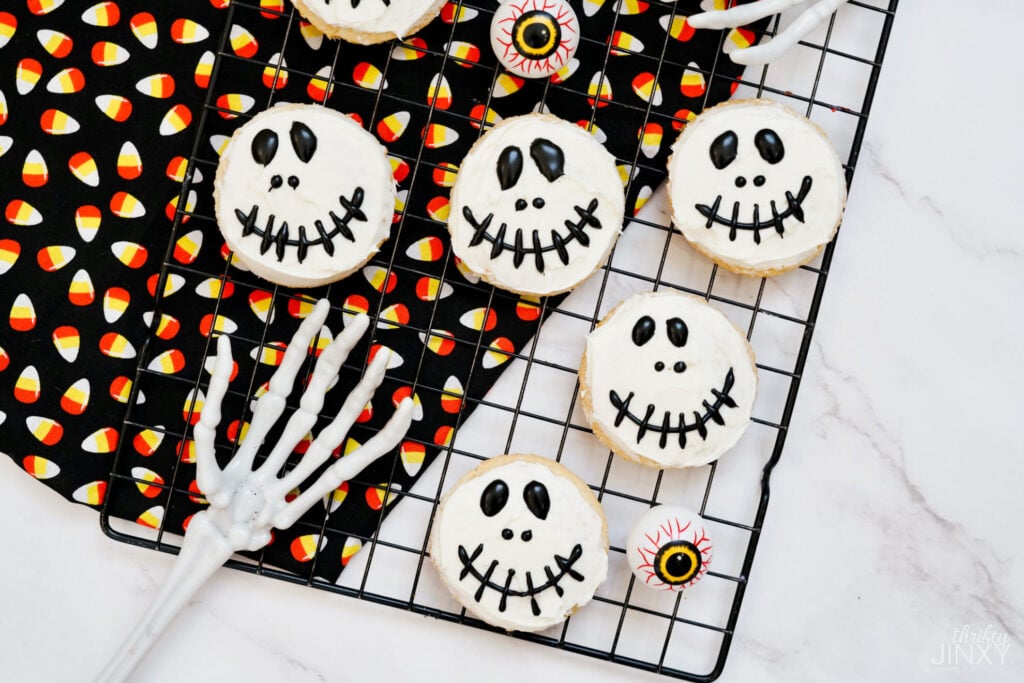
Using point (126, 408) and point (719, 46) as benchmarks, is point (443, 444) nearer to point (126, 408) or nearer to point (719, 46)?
point (126, 408)

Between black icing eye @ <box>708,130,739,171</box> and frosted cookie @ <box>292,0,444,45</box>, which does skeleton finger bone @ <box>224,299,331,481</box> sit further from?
black icing eye @ <box>708,130,739,171</box>

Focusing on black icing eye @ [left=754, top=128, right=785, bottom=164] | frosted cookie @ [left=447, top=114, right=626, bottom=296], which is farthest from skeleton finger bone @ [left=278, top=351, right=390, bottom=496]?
black icing eye @ [left=754, top=128, right=785, bottom=164]

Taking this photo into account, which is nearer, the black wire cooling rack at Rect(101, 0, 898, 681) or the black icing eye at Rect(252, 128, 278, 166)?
the black icing eye at Rect(252, 128, 278, 166)

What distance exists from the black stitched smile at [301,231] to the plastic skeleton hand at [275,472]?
0.30 ft

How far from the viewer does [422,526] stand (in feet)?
4.77

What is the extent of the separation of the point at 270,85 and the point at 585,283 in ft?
1.95

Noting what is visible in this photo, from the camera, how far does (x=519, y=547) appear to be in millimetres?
1357

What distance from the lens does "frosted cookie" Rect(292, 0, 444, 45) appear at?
1.34 m

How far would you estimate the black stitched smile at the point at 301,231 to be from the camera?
52.2 inches

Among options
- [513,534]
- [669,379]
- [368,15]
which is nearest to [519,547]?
[513,534]

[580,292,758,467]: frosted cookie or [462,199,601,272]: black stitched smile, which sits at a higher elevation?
[462,199,601,272]: black stitched smile

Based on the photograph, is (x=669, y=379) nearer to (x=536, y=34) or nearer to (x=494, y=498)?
(x=494, y=498)

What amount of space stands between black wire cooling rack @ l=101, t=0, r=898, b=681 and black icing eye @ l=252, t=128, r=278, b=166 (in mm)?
125

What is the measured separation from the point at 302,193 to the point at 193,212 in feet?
0.68
